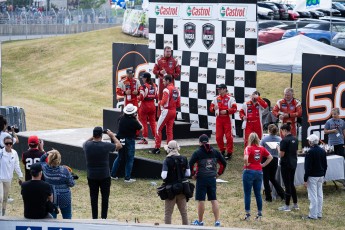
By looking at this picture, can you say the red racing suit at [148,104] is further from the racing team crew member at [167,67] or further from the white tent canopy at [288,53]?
the white tent canopy at [288,53]

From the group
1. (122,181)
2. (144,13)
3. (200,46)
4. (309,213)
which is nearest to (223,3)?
(200,46)

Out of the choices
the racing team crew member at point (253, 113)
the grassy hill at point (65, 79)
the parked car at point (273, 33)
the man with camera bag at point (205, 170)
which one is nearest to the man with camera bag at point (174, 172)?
the man with camera bag at point (205, 170)

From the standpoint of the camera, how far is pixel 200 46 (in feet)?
61.7

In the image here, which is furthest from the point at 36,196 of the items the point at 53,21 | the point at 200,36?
the point at 53,21

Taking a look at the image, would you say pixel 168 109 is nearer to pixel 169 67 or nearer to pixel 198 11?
pixel 169 67

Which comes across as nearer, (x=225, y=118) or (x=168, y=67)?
(x=225, y=118)

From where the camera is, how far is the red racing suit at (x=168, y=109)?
16281 millimetres

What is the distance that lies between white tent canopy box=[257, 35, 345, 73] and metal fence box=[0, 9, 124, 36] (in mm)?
30600

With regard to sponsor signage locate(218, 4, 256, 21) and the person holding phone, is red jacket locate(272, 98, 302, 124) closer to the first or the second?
sponsor signage locate(218, 4, 256, 21)

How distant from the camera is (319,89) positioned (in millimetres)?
16078

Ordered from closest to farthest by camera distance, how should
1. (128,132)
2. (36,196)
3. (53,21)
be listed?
1. (36,196)
2. (128,132)
3. (53,21)

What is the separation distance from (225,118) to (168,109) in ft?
3.65

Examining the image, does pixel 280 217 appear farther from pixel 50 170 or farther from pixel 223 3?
pixel 223 3

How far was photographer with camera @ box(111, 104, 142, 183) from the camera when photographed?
47.5 feet
